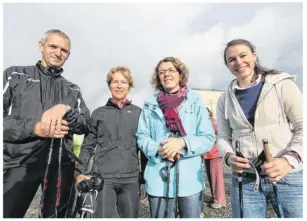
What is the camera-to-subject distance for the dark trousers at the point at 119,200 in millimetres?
3105

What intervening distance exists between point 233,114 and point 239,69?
1.67 ft

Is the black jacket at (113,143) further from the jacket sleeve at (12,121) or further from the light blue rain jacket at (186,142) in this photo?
the jacket sleeve at (12,121)

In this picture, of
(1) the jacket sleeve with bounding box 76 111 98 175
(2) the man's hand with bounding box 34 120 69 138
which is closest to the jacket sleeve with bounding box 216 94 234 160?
(1) the jacket sleeve with bounding box 76 111 98 175

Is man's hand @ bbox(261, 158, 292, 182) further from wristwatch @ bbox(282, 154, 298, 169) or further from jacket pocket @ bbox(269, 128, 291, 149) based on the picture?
jacket pocket @ bbox(269, 128, 291, 149)

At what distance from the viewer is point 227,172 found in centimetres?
965

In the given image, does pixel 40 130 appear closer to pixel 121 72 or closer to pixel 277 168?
pixel 121 72

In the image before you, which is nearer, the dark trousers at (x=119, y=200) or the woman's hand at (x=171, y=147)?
the woman's hand at (x=171, y=147)

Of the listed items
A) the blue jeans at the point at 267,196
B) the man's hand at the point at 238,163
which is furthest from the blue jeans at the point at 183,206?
the man's hand at the point at 238,163

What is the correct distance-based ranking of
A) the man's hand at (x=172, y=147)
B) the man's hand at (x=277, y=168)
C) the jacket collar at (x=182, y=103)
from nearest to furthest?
1. the man's hand at (x=277, y=168)
2. the man's hand at (x=172, y=147)
3. the jacket collar at (x=182, y=103)

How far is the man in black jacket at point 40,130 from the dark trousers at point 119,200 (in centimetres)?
51

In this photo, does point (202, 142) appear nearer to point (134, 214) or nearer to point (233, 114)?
point (233, 114)

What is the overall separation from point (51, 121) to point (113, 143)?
2.75 feet

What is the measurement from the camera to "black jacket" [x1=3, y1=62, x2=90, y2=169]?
285cm
